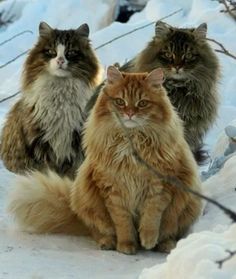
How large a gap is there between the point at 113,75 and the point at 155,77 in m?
0.25

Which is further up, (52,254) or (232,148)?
(52,254)

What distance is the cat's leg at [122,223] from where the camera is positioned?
459 centimetres

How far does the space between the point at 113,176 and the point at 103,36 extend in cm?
869

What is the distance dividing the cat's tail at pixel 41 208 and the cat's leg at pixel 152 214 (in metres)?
0.47

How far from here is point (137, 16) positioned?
15453 millimetres

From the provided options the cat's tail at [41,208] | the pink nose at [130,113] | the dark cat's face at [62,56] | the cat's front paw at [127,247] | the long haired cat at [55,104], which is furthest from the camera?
the long haired cat at [55,104]

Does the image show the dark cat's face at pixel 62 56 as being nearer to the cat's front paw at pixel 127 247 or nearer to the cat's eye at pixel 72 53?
the cat's eye at pixel 72 53

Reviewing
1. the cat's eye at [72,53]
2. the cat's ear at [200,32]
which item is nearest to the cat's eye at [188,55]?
the cat's ear at [200,32]

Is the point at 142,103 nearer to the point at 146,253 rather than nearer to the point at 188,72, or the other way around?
the point at 146,253

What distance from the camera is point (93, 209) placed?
4.71m

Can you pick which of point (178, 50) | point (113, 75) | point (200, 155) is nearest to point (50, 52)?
point (178, 50)

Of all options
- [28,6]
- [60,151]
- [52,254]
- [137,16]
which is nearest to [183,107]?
[60,151]

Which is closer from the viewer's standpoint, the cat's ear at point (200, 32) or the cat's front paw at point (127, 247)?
the cat's front paw at point (127, 247)

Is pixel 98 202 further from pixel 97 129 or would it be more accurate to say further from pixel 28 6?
pixel 28 6
